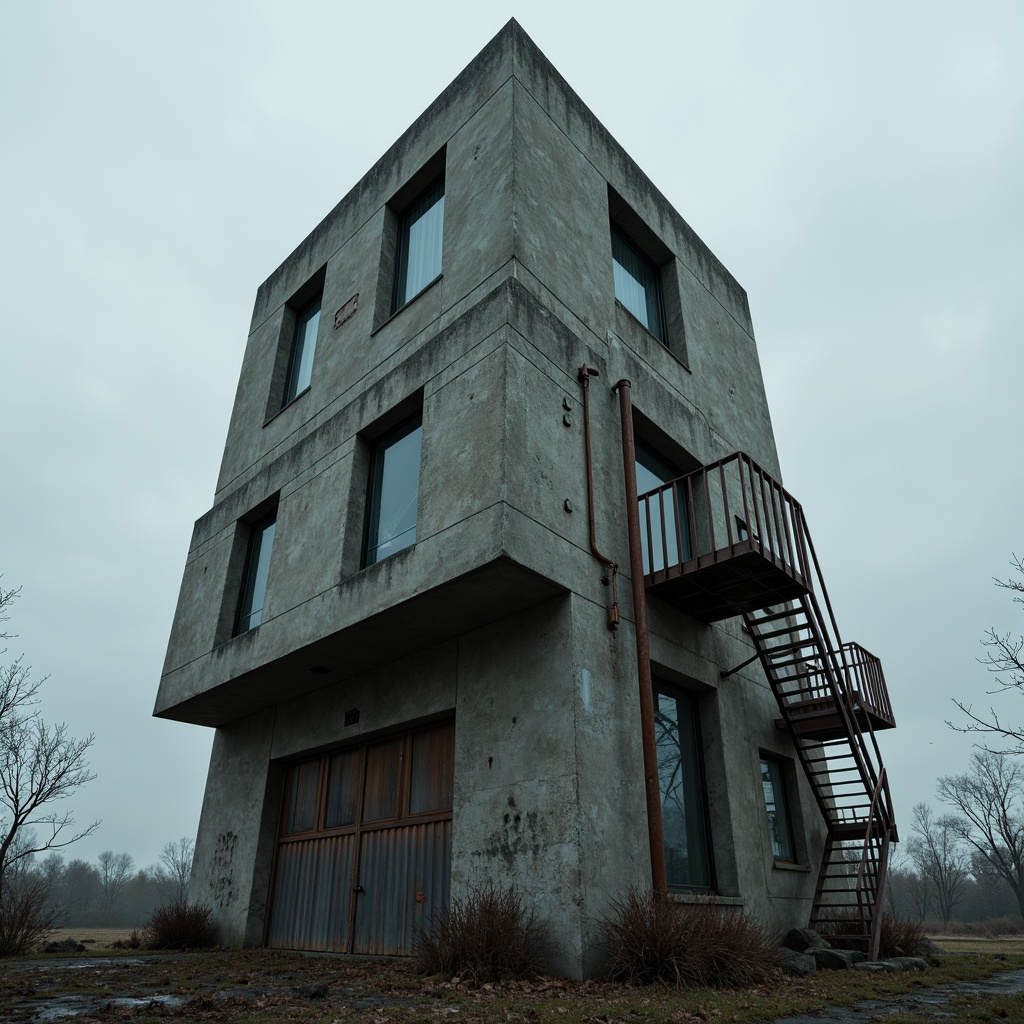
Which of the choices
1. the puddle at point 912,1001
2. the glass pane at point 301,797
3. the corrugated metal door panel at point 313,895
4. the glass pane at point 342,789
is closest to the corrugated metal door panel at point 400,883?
the corrugated metal door panel at point 313,895

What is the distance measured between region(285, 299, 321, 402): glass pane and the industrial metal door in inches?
280

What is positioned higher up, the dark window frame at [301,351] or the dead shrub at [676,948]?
the dark window frame at [301,351]

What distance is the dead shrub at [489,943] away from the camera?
686 centimetres

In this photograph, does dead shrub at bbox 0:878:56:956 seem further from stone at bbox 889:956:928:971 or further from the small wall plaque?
stone at bbox 889:956:928:971

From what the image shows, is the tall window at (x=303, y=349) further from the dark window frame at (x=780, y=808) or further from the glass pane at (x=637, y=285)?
the dark window frame at (x=780, y=808)

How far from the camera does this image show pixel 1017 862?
155 ft

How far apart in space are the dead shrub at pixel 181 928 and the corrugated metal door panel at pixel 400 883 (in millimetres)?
3429

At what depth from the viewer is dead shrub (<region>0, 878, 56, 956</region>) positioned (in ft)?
33.8

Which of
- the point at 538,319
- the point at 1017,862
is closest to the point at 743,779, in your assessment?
the point at 538,319

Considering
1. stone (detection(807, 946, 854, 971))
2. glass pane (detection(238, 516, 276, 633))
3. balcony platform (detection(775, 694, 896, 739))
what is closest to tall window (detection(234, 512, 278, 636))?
glass pane (detection(238, 516, 276, 633))

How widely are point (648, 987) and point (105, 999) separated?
437cm

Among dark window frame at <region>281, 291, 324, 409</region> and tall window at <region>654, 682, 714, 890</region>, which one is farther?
dark window frame at <region>281, 291, 324, 409</region>

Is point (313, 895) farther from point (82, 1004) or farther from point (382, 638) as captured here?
point (82, 1004)

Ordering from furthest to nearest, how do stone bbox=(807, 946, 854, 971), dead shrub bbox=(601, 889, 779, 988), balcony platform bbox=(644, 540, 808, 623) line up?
balcony platform bbox=(644, 540, 808, 623)
stone bbox=(807, 946, 854, 971)
dead shrub bbox=(601, 889, 779, 988)
